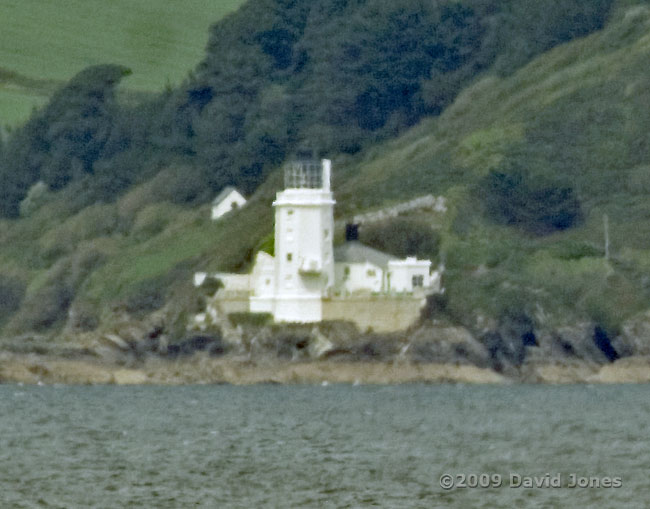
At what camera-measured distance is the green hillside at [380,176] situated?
3858 inches

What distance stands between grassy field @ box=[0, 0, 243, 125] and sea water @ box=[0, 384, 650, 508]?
2757 inches

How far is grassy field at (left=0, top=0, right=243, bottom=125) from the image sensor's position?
15075 centimetres

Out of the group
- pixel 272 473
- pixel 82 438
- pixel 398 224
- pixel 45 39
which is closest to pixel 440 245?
pixel 398 224

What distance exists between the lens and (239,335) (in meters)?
90.4

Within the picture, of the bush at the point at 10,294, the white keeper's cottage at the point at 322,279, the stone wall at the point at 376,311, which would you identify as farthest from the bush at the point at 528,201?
the bush at the point at 10,294

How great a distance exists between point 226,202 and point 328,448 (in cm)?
6178

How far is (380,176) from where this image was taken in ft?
371

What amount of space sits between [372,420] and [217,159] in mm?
70954

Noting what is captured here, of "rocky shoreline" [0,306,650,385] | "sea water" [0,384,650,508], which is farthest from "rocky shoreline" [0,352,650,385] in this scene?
"sea water" [0,384,650,508]

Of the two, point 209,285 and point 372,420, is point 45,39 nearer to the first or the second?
point 209,285

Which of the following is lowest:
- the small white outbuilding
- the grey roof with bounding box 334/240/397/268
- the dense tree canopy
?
the grey roof with bounding box 334/240/397/268

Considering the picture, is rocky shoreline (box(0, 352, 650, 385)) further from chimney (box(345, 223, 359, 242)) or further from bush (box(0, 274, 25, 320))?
bush (box(0, 274, 25, 320))

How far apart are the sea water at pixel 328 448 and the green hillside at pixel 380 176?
1488 centimetres

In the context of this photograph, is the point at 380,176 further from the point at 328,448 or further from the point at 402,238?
the point at 328,448
